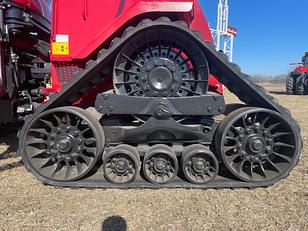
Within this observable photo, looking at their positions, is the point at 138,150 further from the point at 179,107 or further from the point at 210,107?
the point at 210,107

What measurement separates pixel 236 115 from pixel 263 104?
38cm

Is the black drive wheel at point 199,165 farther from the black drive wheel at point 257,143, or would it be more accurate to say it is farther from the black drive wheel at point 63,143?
the black drive wheel at point 63,143

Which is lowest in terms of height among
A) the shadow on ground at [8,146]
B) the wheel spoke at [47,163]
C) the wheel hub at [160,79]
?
the shadow on ground at [8,146]

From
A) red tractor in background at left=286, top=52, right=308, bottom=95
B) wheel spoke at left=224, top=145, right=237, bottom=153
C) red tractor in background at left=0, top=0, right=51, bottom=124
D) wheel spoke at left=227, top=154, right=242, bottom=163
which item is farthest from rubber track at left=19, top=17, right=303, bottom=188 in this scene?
red tractor in background at left=286, top=52, right=308, bottom=95

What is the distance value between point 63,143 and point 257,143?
7.13 feet

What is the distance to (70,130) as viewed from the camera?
343cm


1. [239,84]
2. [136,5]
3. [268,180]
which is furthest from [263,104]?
[136,5]

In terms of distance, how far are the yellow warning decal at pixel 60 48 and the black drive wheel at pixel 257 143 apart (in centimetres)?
202

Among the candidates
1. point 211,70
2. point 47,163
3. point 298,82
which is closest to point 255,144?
point 211,70

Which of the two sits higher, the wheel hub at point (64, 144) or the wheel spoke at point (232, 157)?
the wheel hub at point (64, 144)

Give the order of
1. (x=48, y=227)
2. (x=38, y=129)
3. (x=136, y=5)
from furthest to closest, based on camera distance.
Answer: (x=38, y=129)
(x=136, y=5)
(x=48, y=227)

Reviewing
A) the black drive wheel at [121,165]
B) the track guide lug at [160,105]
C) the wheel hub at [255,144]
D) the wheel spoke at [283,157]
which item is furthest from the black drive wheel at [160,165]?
the wheel spoke at [283,157]

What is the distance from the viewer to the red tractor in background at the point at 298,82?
831 inches

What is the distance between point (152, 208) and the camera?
2.97m
